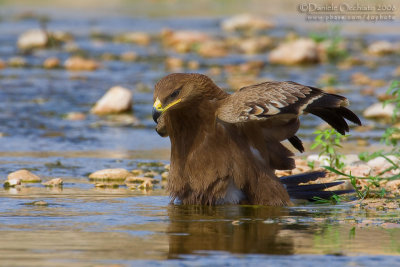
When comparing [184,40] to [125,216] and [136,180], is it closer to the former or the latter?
[136,180]

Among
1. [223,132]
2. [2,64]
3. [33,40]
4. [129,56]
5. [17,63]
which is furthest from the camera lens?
Result: [33,40]

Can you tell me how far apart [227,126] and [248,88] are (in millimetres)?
388

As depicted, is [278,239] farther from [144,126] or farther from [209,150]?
[144,126]

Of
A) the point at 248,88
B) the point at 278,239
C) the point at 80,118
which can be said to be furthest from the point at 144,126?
the point at 278,239

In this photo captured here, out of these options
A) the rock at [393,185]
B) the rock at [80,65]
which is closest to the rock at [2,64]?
the rock at [80,65]

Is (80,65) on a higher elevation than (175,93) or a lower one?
higher

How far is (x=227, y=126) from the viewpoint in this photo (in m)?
6.60

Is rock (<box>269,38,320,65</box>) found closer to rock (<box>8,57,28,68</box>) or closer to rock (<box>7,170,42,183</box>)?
rock (<box>8,57,28,68</box>)

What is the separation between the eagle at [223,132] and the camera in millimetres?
6473

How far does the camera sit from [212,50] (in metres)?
18.7

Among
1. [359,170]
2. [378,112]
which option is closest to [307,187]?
[359,170]

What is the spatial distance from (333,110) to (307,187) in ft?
2.19

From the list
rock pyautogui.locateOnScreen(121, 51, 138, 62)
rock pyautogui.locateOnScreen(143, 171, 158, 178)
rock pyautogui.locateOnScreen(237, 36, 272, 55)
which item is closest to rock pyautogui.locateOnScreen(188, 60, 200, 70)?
rock pyautogui.locateOnScreen(121, 51, 138, 62)

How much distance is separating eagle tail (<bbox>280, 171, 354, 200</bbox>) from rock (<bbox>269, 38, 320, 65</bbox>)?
32.7 ft
